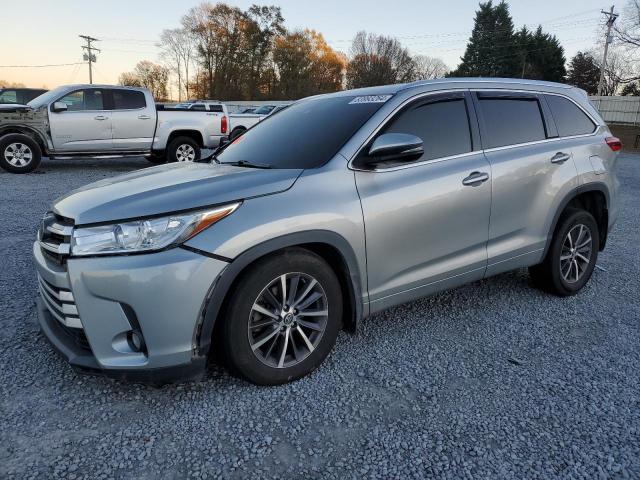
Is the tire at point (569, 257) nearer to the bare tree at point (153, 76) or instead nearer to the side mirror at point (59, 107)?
the side mirror at point (59, 107)

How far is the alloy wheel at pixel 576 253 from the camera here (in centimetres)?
401

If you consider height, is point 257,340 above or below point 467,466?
above

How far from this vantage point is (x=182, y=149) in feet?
38.5

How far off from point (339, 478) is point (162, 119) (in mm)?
10805

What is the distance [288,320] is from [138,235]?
916mm

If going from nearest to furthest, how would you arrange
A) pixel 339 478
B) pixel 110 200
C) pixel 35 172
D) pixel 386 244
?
pixel 339 478 → pixel 110 200 → pixel 386 244 → pixel 35 172

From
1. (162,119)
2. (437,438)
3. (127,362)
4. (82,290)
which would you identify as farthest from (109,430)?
(162,119)

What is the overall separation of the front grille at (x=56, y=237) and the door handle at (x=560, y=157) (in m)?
3.42

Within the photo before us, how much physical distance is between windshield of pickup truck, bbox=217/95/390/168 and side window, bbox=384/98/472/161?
204 mm

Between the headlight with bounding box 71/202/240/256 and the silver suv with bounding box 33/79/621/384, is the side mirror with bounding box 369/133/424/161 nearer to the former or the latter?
the silver suv with bounding box 33/79/621/384

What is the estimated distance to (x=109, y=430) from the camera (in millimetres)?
2330

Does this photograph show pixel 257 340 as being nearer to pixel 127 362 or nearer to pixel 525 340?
pixel 127 362

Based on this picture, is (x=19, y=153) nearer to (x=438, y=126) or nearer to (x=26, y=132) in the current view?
(x=26, y=132)

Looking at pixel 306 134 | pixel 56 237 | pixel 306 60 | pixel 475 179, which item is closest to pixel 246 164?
pixel 306 134
